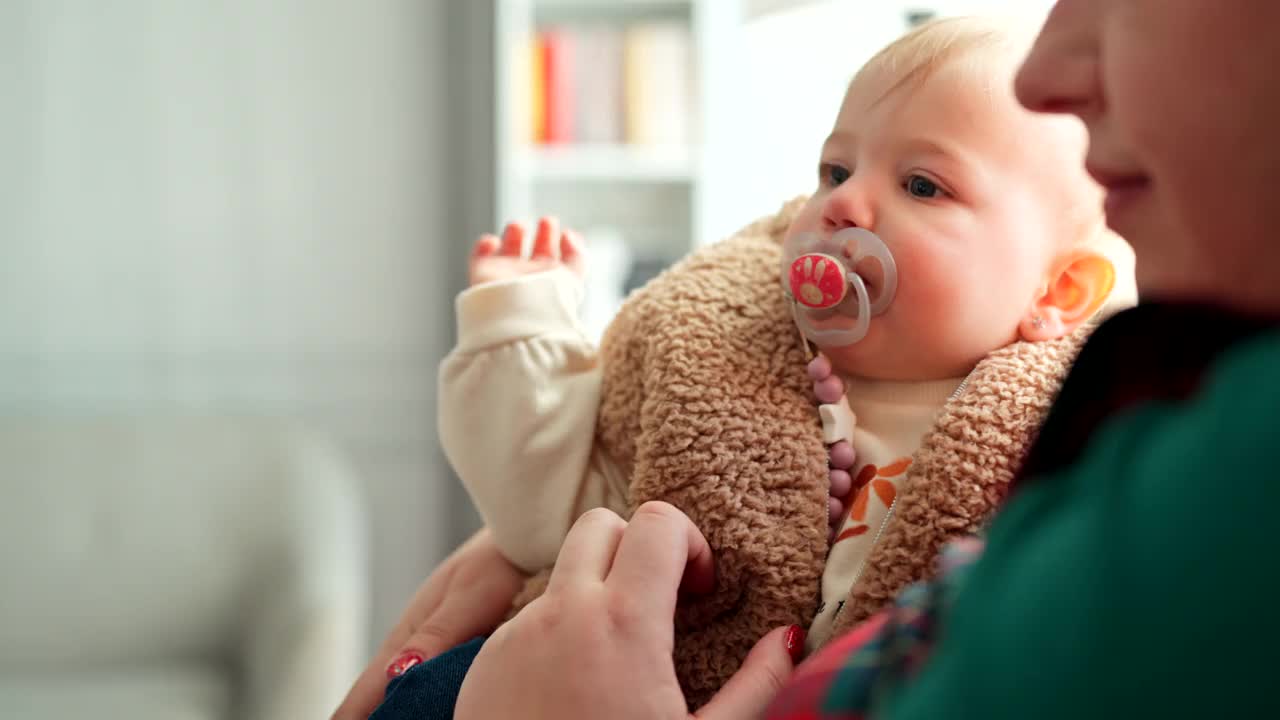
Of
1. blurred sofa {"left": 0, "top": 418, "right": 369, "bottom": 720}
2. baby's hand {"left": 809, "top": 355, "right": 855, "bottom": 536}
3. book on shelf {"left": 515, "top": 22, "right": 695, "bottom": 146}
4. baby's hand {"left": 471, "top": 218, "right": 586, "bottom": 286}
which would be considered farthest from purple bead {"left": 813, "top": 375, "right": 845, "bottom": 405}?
book on shelf {"left": 515, "top": 22, "right": 695, "bottom": 146}

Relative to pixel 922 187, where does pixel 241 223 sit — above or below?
below

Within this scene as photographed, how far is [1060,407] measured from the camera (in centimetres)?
40

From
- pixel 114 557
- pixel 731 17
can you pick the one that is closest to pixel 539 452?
pixel 114 557

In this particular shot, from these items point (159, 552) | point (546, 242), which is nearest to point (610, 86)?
point (159, 552)

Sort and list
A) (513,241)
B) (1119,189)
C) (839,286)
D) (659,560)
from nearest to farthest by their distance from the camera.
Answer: (1119,189), (659,560), (839,286), (513,241)

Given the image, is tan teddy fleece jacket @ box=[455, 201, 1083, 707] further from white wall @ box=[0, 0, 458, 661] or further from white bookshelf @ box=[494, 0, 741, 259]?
white wall @ box=[0, 0, 458, 661]

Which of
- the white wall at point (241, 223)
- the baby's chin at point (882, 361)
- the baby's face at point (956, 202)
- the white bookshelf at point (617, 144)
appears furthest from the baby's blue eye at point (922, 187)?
the white wall at point (241, 223)

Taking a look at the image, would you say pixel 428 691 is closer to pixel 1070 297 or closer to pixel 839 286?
pixel 839 286

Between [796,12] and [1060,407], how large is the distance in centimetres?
136

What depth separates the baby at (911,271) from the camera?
0.79 metres

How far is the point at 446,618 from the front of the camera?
2.89 feet

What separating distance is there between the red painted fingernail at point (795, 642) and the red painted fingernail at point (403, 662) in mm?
295

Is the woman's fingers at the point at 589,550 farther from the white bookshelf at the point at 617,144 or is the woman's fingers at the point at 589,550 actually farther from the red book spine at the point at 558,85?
the red book spine at the point at 558,85

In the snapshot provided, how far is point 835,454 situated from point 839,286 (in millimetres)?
118
